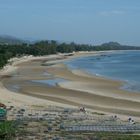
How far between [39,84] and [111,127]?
89.8 feet

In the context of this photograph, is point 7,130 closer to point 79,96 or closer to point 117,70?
point 79,96

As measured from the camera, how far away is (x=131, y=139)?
20953 millimetres

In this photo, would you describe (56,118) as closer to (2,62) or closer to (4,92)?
(4,92)

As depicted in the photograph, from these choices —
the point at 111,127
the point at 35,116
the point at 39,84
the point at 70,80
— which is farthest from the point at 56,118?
the point at 70,80

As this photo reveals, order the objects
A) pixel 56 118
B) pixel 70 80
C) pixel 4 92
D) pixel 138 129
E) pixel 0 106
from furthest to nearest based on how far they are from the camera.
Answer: pixel 70 80 < pixel 4 92 < pixel 0 106 < pixel 56 118 < pixel 138 129

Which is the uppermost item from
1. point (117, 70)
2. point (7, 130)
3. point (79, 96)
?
point (7, 130)

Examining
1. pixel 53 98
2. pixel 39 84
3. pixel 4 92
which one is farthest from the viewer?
pixel 39 84

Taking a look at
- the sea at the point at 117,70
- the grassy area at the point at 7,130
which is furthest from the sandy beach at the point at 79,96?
the grassy area at the point at 7,130

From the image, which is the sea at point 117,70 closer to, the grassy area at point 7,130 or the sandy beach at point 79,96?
the sandy beach at point 79,96

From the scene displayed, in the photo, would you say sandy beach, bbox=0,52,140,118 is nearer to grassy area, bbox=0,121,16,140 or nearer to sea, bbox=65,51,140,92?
sea, bbox=65,51,140,92

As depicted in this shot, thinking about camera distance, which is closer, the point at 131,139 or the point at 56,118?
the point at 131,139

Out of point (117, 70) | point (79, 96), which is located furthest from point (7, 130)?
point (117, 70)

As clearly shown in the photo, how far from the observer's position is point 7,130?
21.5 meters

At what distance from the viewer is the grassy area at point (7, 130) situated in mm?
20188
